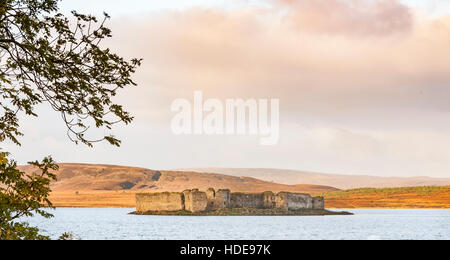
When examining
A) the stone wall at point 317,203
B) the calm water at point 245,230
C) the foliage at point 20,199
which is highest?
the foliage at point 20,199

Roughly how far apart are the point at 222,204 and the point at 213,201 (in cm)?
282

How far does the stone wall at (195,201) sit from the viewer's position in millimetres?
126250

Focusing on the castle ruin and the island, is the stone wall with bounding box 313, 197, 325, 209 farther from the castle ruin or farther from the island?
the island

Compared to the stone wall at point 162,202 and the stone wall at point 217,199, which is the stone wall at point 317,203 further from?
the stone wall at point 162,202

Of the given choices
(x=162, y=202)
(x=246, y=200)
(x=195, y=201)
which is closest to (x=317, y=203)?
(x=246, y=200)

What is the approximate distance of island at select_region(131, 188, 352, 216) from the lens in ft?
415

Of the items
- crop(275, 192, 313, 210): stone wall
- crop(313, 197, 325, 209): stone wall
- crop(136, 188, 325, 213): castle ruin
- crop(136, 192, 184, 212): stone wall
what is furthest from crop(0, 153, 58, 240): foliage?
crop(313, 197, 325, 209): stone wall

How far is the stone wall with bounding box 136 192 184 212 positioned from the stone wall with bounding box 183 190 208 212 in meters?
1.59

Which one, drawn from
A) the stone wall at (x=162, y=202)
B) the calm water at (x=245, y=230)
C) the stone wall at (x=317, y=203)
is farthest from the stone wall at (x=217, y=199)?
the stone wall at (x=317, y=203)

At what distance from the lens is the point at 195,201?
127 meters

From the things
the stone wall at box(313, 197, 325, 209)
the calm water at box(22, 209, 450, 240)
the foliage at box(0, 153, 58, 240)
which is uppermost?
the foliage at box(0, 153, 58, 240)

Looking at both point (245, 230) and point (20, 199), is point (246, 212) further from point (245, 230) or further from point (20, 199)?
point (20, 199)

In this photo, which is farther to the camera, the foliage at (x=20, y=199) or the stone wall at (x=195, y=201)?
the stone wall at (x=195, y=201)
